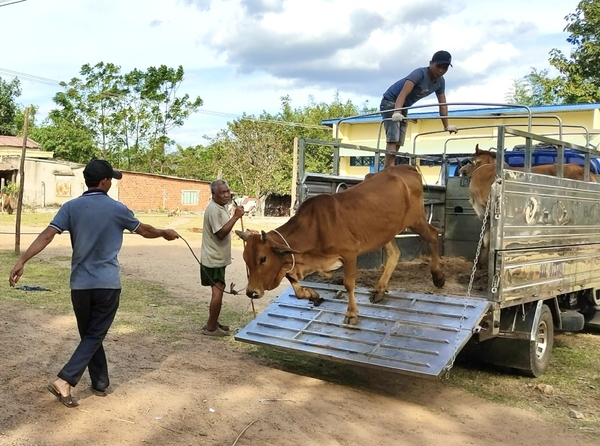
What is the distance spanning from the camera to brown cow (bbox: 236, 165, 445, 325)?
18.0 ft

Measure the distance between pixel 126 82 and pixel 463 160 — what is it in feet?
119

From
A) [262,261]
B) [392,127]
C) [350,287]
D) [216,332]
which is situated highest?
[392,127]

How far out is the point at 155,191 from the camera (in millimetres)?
37688

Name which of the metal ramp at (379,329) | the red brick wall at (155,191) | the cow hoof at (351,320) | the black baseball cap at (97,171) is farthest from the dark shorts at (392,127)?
the red brick wall at (155,191)

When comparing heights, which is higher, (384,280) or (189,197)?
(384,280)

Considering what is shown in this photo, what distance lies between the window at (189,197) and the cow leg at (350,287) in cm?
3421

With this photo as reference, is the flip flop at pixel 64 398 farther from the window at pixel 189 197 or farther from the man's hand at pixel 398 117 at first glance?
the window at pixel 189 197

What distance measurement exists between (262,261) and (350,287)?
86cm

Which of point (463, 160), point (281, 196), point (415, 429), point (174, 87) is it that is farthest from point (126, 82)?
point (415, 429)

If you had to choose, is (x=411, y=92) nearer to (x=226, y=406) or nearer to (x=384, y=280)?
(x=384, y=280)

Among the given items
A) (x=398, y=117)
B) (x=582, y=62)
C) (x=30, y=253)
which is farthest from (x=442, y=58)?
(x=582, y=62)

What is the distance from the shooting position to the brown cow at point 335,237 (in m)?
5.49

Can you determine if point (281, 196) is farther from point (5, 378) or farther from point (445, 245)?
point (5, 378)

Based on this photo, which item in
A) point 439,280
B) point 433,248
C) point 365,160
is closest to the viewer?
point 439,280
